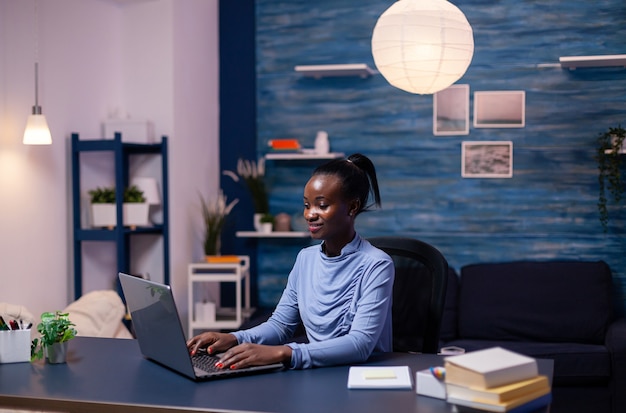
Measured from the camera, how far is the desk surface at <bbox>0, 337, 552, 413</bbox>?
1814 mm

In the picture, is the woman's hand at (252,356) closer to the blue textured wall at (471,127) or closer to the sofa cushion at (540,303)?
the sofa cushion at (540,303)

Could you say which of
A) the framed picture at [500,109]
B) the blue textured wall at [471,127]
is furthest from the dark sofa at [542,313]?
the framed picture at [500,109]

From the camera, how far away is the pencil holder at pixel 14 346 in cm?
226

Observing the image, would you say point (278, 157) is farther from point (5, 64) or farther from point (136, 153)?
point (5, 64)

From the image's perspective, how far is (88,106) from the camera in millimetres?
4449

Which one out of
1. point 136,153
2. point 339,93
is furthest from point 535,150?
point 136,153

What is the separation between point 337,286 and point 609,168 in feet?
9.14

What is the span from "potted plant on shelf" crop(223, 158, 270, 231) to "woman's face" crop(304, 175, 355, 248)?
2631 millimetres

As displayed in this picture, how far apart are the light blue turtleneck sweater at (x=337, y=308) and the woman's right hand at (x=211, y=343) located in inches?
4.1

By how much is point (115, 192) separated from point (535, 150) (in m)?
2.51

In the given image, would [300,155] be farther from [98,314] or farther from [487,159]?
[98,314]

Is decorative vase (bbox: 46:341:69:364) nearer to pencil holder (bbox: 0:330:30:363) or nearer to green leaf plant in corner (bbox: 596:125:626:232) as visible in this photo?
pencil holder (bbox: 0:330:30:363)

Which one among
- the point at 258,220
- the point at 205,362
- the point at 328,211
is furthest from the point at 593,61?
the point at 205,362

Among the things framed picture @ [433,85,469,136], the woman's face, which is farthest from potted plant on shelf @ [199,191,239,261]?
the woman's face
